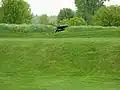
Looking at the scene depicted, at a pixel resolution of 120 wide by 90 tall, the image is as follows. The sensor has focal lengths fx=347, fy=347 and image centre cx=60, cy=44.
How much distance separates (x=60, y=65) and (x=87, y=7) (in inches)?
2308

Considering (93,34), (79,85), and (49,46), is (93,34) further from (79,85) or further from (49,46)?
(79,85)

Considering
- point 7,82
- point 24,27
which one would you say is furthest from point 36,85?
point 24,27

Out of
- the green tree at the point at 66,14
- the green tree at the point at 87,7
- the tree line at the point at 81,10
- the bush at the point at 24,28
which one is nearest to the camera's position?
the bush at the point at 24,28

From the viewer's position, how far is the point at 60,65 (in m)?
24.5

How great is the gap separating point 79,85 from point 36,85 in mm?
2315

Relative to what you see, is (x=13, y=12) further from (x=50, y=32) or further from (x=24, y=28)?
(x=50, y=32)

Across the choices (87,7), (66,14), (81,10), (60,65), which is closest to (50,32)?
(60,65)

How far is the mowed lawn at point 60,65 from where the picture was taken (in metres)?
19.1

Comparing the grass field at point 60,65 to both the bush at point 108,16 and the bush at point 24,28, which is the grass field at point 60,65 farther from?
the bush at point 108,16

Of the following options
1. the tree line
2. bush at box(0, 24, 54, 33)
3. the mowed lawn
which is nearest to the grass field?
the mowed lawn

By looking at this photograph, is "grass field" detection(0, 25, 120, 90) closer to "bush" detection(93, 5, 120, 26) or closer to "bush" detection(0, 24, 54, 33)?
"bush" detection(0, 24, 54, 33)

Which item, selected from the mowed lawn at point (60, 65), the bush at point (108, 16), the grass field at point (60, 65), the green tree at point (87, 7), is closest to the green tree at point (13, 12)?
the bush at point (108, 16)

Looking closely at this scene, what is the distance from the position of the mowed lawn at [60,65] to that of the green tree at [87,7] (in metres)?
54.0

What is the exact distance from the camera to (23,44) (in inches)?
1118
